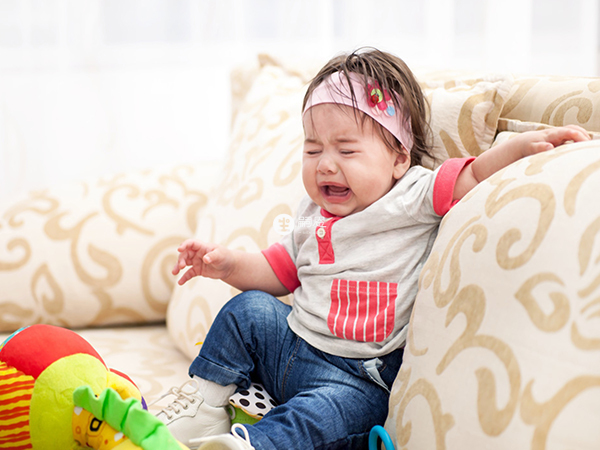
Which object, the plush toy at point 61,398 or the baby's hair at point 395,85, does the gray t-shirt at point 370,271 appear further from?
the plush toy at point 61,398

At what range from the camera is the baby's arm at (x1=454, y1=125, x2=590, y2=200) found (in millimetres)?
652

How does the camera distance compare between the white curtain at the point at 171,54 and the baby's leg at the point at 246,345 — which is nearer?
the baby's leg at the point at 246,345

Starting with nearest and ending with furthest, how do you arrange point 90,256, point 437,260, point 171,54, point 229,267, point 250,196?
1. point 437,260
2. point 229,267
3. point 250,196
4. point 90,256
5. point 171,54

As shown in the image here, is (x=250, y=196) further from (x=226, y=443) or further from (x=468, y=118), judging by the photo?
(x=226, y=443)

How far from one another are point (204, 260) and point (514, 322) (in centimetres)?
46

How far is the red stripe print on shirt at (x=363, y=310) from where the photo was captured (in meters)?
0.75

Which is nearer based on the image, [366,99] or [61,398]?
[61,398]

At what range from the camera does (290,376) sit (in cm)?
79

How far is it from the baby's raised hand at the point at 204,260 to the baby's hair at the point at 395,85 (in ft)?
0.85

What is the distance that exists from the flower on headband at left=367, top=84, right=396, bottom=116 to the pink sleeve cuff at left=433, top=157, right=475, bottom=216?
119 mm

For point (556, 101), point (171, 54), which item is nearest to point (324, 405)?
point (556, 101)

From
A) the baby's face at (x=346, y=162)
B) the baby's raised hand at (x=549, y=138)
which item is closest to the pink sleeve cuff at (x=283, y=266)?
the baby's face at (x=346, y=162)

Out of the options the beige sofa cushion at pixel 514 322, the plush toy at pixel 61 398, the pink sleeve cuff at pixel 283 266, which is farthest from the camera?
the pink sleeve cuff at pixel 283 266

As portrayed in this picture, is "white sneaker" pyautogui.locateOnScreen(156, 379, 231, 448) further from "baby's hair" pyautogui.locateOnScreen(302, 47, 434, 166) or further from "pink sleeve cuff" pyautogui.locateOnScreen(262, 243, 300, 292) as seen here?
"baby's hair" pyautogui.locateOnScreen(302, 47, 434, 166)
